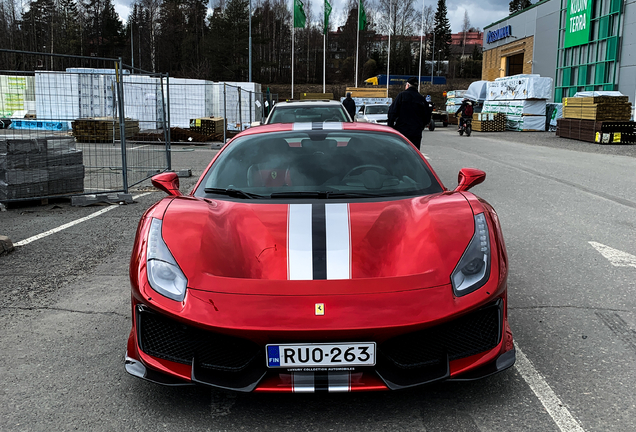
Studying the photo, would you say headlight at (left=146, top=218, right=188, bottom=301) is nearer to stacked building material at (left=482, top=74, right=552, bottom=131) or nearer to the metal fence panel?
the metal fence panel

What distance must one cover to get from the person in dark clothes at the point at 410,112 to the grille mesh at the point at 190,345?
7.85 meters

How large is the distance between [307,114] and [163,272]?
7.88 m

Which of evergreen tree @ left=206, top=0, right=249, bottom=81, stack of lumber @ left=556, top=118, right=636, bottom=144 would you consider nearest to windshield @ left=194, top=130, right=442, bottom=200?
stack of lumber @ left=556, top=118, right=636, bottom=144

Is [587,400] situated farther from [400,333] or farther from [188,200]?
[188,200]

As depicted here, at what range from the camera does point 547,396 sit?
268cm

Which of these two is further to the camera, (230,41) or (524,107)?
(230,41)

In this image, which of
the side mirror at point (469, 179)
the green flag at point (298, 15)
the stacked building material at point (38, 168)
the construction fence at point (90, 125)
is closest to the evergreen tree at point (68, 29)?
the green flag at point (298, 15)

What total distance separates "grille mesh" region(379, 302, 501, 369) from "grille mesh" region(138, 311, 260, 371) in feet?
1.91

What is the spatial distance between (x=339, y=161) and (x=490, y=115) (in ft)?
101

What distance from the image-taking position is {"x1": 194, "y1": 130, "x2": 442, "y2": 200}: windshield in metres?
3.44

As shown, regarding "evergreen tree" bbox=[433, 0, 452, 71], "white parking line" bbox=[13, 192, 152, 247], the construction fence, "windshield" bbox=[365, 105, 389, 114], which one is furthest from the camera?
"evergreen tree" bbox=[433, 0, 452, 71]

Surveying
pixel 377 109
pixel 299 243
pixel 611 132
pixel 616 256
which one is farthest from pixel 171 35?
pixel 299 243

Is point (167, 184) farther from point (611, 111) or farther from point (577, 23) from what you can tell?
point (577, 23)

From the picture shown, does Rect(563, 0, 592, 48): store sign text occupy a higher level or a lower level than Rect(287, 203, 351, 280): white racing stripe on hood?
higher
